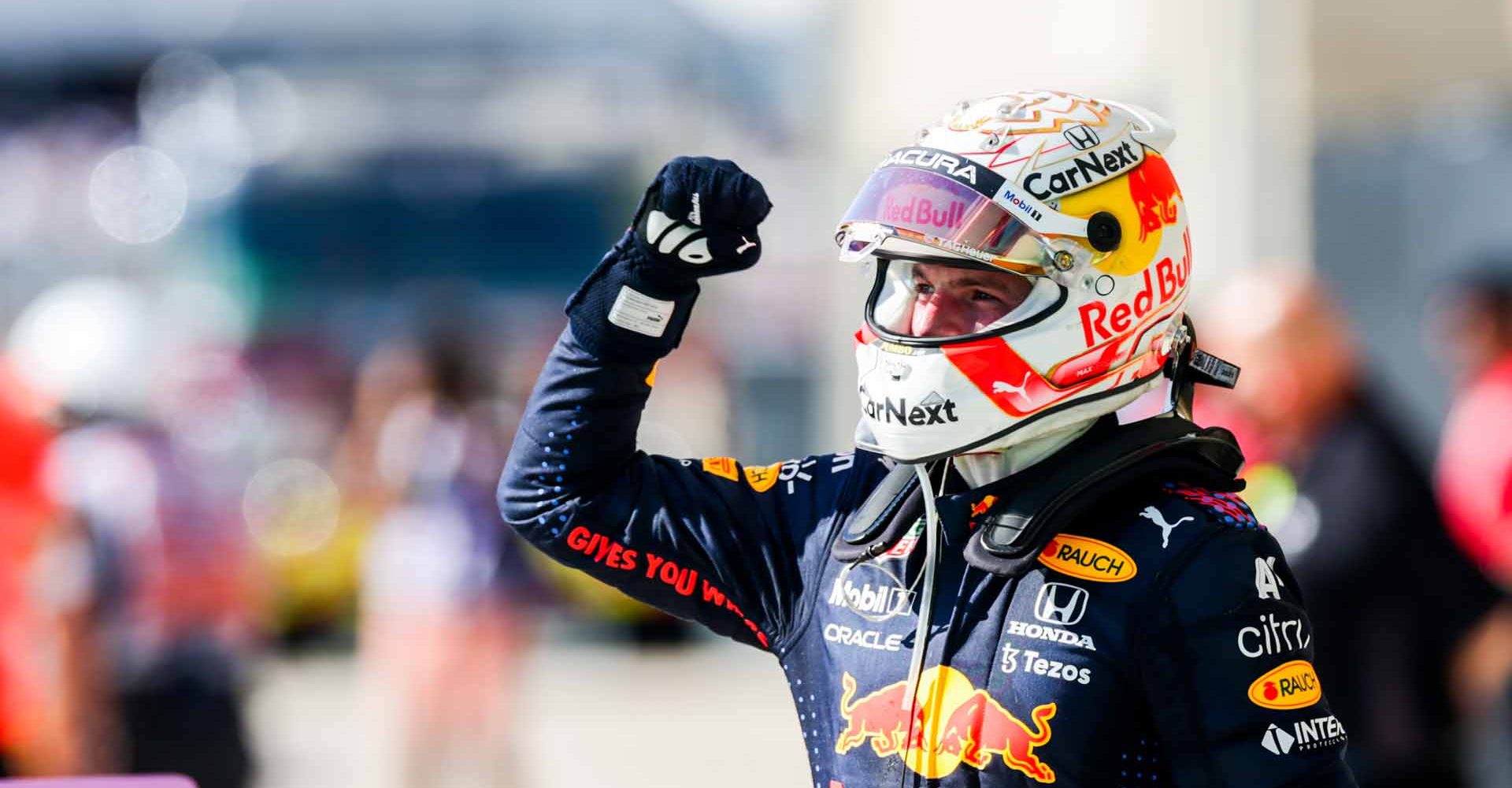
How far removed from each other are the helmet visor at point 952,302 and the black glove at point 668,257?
0.21 metres

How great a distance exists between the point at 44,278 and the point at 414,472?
29.9 ft

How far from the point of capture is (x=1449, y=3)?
9484 millimetres

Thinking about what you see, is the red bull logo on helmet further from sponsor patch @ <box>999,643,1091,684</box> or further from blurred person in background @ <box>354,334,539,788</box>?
blurred person in background @ <box>354,334,539,788</box>

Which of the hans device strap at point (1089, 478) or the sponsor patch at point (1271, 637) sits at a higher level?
the hans device strap at point (1089, 478)

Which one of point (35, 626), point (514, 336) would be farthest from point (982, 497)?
point (514, 336)

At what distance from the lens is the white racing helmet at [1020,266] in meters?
2.33

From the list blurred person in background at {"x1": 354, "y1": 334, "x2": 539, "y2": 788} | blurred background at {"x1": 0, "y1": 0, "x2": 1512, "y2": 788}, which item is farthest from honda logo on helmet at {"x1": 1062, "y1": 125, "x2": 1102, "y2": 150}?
blurred person in background at {"x1": 354, "y1": 334, "x2": 539, "y2": 788}

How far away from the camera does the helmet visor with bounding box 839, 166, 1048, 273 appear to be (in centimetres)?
231

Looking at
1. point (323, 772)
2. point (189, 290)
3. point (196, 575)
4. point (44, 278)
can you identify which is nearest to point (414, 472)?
point (196, 575)

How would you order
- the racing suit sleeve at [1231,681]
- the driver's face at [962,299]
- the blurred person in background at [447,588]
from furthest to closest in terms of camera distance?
the blurred person in background at [447,588] < the driver's face at [962,299] < the racing suit sleeve at [1231,681]

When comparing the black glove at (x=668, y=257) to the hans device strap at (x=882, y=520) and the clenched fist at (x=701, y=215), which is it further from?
the hans device strap at (x=882, y=520)

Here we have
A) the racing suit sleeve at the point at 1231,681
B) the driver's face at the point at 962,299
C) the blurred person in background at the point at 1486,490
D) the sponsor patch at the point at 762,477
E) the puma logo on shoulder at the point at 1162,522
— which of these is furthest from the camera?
the blurred person in background at the point at 1486,490

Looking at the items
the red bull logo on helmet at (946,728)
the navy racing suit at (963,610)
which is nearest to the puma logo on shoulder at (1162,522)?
the navy racing suit at (963,610)

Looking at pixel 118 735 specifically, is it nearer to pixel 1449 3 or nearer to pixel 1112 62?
pixel 1112 62
